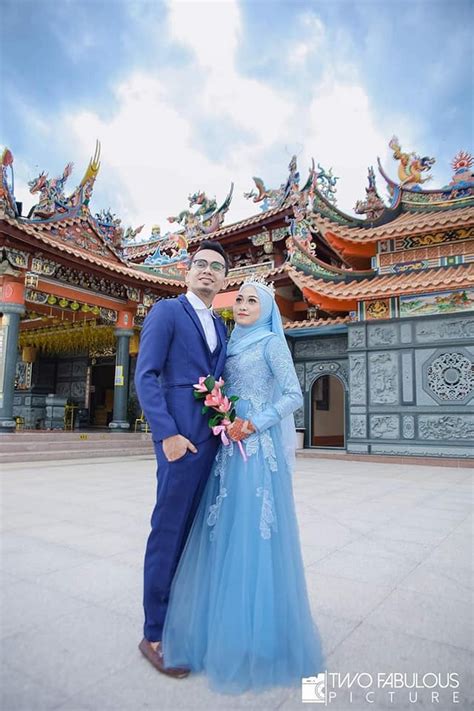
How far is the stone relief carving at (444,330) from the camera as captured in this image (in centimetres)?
886

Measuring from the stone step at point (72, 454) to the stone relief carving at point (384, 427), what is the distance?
453 cm

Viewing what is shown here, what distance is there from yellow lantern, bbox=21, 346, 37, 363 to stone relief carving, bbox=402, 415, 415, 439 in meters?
11.7

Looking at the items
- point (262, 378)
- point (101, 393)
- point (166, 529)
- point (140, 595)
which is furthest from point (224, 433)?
→ point (101, 393)

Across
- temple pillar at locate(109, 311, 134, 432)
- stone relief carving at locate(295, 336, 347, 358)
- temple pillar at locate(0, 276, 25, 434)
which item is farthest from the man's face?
temple pillar at locate(109, 311, 134, 432)

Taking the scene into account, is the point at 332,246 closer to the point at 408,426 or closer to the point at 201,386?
the point at 408,426

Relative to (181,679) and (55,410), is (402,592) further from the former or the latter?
(55,410)

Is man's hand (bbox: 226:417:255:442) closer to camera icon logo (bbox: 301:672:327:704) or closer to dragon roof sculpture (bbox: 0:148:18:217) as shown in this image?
camera icon logo (bbox: 301:672:327:704)

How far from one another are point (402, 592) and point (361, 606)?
0.97 feet

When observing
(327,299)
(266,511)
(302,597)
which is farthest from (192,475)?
(327,299)

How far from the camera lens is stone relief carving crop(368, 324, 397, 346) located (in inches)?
377

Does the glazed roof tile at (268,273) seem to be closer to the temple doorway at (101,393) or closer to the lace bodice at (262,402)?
the temple doorway at (101,393)

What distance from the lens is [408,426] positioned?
9164 mm

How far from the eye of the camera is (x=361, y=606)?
2035mm

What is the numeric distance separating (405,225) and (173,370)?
29.3 feet
